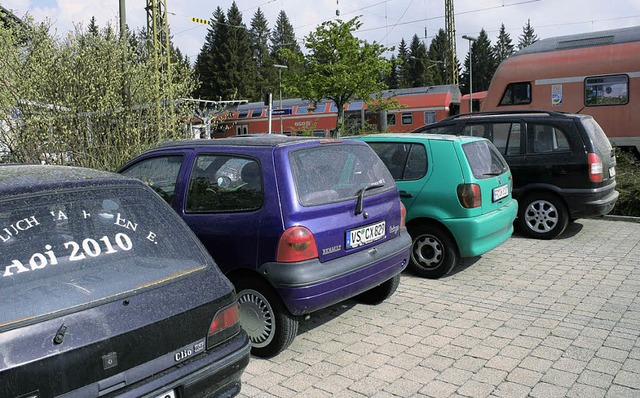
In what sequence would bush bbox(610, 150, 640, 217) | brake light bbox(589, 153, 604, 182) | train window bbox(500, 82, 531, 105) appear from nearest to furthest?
1. brake light bbox(589, 153, 604, 182)
2. bush bbox(610, 150, 640, 217)
3. train window bbox(500, 82, 531, 105)

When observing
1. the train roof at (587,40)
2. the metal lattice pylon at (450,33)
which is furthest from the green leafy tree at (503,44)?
the train roof at (587,40)

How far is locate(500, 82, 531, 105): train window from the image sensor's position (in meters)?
16.0

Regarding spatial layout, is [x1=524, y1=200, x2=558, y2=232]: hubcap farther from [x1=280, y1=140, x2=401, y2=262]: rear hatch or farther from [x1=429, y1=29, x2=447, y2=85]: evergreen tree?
[x1=429, y1=29, x2=447, y2=85]: evergreen tree

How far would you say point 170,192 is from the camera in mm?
4793

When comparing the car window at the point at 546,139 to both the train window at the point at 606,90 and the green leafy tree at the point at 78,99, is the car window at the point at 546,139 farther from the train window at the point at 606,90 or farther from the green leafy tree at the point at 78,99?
the train window at the point at 606,90

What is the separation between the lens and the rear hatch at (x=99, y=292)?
6.77ft

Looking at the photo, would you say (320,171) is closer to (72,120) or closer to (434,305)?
(434,305)

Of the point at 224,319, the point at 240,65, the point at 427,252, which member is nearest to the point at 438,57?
the point at 240,65

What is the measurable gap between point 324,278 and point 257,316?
63 cm

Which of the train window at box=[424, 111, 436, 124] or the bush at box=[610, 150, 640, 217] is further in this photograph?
the train window at box=[424, 111, 436, 124]

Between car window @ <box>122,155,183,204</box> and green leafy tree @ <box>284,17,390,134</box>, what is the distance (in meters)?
21.7

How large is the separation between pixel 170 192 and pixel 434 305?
107 inches

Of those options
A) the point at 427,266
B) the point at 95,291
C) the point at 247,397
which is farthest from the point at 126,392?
the point at 427,266

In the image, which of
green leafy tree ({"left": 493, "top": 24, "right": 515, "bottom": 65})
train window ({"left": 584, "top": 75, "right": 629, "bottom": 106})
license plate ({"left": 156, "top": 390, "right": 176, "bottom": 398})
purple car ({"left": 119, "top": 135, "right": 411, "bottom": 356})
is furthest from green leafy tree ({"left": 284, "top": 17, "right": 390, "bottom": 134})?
green leafy tree ({"left": 493, "top": 24, "right": 515, "bottom": 65})
